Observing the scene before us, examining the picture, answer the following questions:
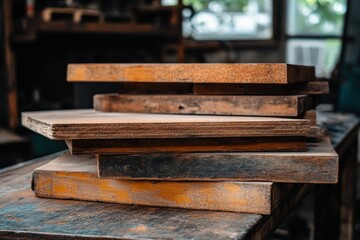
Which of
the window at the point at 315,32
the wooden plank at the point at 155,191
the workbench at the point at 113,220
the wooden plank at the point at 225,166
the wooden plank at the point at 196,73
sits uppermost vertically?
the window at the point at 315,32

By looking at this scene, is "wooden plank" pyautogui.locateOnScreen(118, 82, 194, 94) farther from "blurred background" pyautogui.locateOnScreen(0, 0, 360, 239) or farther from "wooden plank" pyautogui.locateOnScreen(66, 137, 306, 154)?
"blurred background" pyautogui.locateOnScreen(0, 0, 360, 239)

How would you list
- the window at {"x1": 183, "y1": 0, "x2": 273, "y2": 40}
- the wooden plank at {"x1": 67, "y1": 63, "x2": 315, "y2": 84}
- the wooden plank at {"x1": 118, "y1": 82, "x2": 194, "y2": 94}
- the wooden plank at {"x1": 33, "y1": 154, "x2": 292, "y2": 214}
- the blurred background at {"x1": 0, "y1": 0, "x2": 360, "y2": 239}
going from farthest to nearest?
the window at {"x1": 183, "y1": 0, "x2": 273, "y2": 40} < the blurred background at {"x1": 0, "y1": 0, "x2": 360, "y2": 239} < the wooden plank at {"x1": 118, "y1": 82, "x2": 194, "y2": 94} < the wooden plank at {"x1": 67, "y1": 63, "x2": 315, "y2": 84} < the wooden plank at {"x1": 33, "y1": 154, "x2": 292, "y2": 214}

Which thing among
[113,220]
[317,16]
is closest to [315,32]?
[317,16]

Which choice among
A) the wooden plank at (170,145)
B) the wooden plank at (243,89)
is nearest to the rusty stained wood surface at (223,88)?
the wooden plank at (243,89)

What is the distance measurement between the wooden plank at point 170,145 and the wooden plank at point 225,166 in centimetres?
2

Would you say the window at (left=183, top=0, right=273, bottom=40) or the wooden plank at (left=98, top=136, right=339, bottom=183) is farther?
the window at (left=183, top=0, right=273, bottom=40)

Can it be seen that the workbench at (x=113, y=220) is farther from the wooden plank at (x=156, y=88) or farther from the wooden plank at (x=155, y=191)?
the wooden plank at (x=156, y=88)

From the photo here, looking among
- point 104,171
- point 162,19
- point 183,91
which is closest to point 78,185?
point 104,171

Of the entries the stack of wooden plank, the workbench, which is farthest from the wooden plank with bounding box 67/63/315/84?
the workbench

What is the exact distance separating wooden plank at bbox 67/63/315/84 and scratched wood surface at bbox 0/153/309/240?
10.8 inches

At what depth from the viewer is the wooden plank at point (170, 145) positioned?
3.64ft

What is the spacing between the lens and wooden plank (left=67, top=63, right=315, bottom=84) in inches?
47.6

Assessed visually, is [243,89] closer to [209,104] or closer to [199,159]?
[209,104]

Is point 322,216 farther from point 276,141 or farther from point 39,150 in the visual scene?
point 39,150
